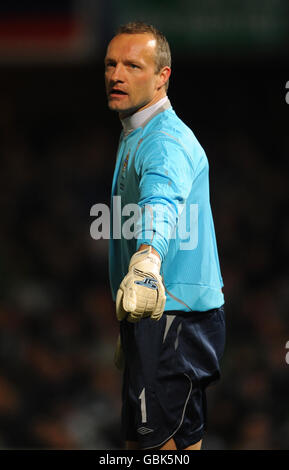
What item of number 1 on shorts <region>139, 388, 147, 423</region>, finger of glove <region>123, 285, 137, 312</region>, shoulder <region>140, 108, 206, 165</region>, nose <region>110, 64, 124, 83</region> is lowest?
number 1 on shorts <region>139, 388, 147, 423</region>

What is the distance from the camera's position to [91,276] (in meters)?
5.95

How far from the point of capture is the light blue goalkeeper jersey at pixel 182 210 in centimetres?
179

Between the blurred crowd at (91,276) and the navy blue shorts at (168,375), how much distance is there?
2.88 meters

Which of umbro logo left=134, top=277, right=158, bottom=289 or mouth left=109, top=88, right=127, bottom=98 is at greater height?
mouth left=109, top=88, right=127, bottom=98

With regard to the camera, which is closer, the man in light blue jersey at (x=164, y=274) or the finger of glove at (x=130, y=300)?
the finger of glove at (x=130, y=300)

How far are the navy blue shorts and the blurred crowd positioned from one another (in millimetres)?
2878

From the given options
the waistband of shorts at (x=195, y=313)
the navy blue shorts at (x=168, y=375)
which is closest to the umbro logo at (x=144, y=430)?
the navy blue shorts at (x=168, y=375)

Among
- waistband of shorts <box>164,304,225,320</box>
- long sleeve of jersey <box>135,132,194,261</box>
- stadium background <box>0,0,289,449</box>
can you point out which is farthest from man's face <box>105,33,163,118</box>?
stadium background <box>0,0,289,449</box>

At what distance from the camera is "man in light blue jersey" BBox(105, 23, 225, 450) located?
1.87m

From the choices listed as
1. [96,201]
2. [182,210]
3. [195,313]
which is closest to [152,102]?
[182,210]

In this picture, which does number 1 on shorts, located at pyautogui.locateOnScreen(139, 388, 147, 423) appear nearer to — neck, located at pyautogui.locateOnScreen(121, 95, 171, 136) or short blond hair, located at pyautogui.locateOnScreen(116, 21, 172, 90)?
neck, located at pyautogui.locateOnScreen(121, 95, 171, 136)

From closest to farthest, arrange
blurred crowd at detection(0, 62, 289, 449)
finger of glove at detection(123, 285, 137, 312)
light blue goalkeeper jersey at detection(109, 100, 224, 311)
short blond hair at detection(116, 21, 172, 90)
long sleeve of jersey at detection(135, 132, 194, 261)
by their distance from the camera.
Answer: finger of glove at detection(123, 285, 137, 312) → long sleeve of jersey at detection(135, 132, 194, 261) → light blue goalkeeper jersey at detection(109, 100, 224, 311) → short blond hair at detection(116, 21, 172, 90) → blurred crowd at detection(0, 62, 289, 449)

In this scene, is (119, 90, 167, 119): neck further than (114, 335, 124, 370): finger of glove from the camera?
No

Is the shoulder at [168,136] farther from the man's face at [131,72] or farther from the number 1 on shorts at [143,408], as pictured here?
the number 1 on shorts at [143,408]
